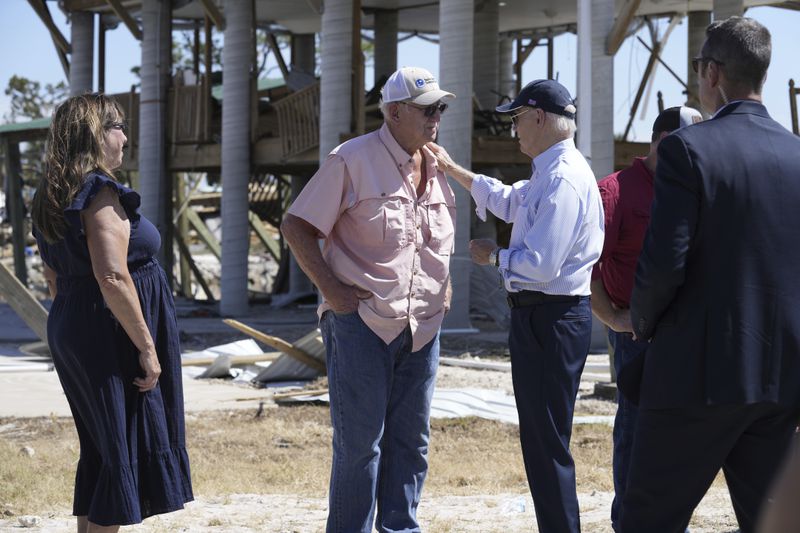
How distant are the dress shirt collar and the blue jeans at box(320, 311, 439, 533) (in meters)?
0.75

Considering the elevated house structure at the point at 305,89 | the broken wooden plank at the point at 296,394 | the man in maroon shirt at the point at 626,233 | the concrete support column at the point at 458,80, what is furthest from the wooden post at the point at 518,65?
the man in maroon shirt at the point at 626,233

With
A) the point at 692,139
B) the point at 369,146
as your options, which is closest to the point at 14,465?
the point at 369,146

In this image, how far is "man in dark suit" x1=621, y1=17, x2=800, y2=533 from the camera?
304 centimetres

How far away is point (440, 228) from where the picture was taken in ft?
14.3

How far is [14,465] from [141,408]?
2.90 m

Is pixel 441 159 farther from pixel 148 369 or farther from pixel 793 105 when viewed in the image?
pixel 793 105

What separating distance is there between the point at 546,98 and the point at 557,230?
484 millimetres

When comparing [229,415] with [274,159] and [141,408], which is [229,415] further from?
[274,159]

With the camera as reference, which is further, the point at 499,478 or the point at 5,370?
the point at 5,370

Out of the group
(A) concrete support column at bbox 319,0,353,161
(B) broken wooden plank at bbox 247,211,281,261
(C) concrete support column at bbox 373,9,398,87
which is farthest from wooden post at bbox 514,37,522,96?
(A) concrete support column at bbox 319,0,353,161

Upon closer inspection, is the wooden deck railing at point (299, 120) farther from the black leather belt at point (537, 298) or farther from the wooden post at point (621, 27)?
the black leather belt at point (537, 298)

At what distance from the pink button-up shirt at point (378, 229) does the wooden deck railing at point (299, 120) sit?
44.0ft

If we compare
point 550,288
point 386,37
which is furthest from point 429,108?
point 386,37

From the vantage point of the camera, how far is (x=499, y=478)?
650cm
